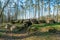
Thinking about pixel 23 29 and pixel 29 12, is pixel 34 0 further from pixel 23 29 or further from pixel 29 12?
pixel 23 29

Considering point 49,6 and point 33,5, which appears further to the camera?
point 33,5

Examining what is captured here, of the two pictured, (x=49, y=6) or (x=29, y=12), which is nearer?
(x=49, y=6)

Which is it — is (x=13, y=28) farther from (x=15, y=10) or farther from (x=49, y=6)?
(x=15, y=10)

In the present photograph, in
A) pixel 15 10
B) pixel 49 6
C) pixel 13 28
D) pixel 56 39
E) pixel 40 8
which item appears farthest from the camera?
pixel 15 10

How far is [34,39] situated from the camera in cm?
1273

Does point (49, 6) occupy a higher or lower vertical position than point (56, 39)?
higher

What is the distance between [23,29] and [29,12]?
32.5m

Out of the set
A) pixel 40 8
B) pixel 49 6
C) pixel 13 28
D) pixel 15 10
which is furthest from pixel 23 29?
pixel 15 10

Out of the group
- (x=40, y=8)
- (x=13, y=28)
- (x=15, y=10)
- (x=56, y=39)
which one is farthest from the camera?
(x=15, y=10)

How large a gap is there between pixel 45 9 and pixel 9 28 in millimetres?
25264

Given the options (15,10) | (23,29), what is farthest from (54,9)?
(23,29)

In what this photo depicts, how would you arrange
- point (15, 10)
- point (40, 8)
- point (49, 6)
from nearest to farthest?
point (49, 6) → point (40, 8) → point (15, 10)

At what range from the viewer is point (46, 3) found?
44562 mm

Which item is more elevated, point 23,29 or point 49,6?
point 49,6
